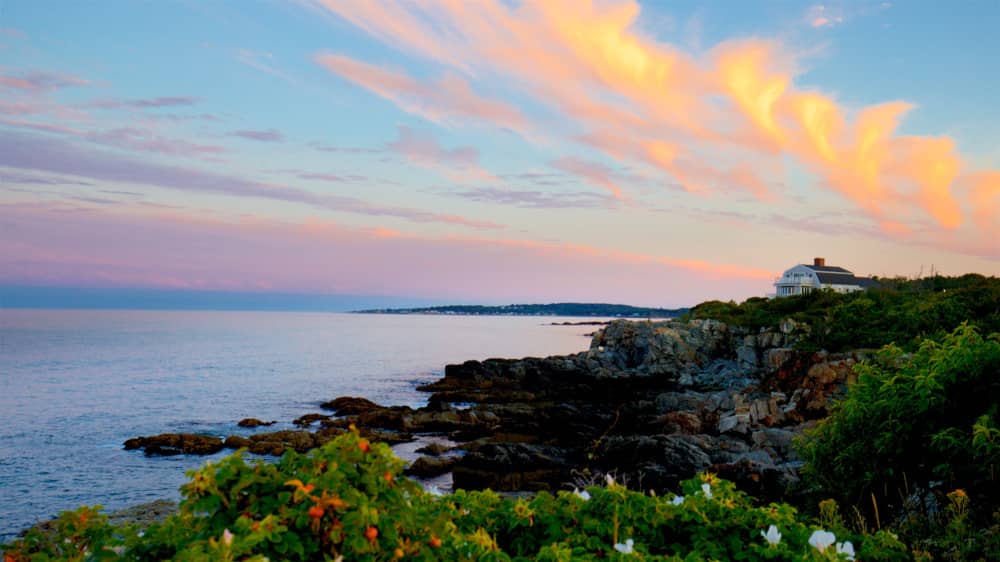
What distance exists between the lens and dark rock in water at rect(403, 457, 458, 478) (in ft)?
74.6

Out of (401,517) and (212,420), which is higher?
(401,517)

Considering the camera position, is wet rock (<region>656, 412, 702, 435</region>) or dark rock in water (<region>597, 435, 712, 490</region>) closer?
dark rock in water (<region>597, 435, 712, 490</region>)

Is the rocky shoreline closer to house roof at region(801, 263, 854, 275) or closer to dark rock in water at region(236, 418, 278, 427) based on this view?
dark rock in water at region(236, 418, 278, 427)

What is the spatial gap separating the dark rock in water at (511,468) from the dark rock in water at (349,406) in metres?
14.3

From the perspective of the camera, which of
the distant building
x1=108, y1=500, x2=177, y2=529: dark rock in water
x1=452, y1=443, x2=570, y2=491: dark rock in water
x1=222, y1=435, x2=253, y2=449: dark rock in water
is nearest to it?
x1=108, y1=500, x2=177, y2=529: dark rock in water

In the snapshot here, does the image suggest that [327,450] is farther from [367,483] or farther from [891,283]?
[891,283]

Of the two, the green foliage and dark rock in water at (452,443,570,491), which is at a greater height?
the green foliage

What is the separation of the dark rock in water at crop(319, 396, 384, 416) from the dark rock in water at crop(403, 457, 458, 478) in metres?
13.8

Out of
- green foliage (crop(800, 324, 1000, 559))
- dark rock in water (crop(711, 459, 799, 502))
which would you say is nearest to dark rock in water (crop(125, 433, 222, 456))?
dark rock in water (crop(711, 459, 799, 502))

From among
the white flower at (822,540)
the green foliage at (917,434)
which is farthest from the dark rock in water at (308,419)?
the white flower at (822,540)

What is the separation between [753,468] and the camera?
58.7 ft

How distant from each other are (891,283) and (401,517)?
83.9 metres

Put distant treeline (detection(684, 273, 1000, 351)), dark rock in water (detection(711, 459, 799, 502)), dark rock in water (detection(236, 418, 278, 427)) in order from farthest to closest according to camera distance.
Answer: distant treeline (detection(684, 273, 1000, 351)) → dark rock in water (detection(236, 418, 278, 427)) → dark rock in water (detection(711, 459, 799, 502))

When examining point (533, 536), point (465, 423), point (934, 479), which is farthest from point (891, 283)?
point (533, 536)
